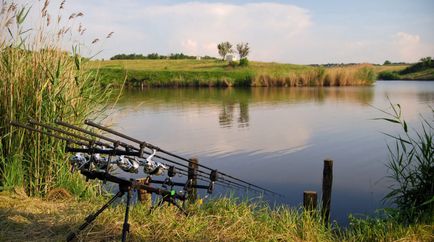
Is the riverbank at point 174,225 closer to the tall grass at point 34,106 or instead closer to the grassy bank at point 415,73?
the tall grass at point 34,106

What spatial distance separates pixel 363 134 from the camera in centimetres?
1667

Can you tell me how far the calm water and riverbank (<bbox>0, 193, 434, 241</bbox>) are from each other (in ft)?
7.77

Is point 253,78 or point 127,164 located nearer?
point 127,164

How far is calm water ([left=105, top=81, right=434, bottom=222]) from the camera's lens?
31.3 ft

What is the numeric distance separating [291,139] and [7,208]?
39.7 ft

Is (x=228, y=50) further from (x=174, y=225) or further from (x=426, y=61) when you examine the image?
(x=174, y=225)

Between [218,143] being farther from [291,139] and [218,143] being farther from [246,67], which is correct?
[246,67]

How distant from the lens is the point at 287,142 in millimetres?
15406

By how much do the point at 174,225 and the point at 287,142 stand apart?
11.2 meters

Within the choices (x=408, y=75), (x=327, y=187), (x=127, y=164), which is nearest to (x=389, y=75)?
(x=408, y=75)

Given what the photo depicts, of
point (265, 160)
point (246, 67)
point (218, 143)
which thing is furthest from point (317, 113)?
point (246, 67)

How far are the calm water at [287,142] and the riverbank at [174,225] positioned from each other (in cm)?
237

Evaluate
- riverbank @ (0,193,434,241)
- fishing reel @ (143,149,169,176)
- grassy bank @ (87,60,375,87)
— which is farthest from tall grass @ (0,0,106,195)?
grassy bank @ (87,60,375,87)

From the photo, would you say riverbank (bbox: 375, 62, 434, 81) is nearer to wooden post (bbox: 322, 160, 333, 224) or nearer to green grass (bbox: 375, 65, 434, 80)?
green grass (bbox: 375, 65, 434, 80)
